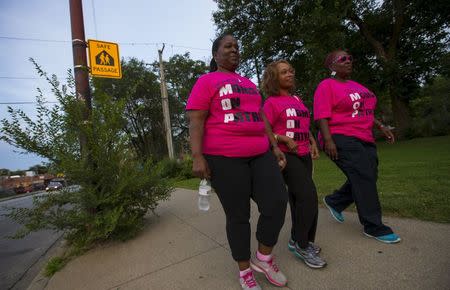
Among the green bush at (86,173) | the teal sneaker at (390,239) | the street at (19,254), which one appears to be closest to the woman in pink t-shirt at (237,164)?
the teal sneaker at (390,239)

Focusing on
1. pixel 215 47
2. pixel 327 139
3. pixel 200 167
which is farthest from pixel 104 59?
pixel 327 139

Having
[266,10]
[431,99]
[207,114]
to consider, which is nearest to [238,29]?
[266,10]

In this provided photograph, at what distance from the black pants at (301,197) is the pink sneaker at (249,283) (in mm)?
564

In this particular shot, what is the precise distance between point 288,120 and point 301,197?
66cm

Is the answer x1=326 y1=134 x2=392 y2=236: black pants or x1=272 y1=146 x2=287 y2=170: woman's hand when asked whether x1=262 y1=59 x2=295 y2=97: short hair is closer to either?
x1=272 y1=146 x2=287 y2=170: woman's hand

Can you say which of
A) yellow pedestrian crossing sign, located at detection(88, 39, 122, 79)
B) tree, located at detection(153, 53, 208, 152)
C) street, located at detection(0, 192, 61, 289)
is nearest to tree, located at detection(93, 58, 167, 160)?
tree, located at detection(153, 53, 208, 152)

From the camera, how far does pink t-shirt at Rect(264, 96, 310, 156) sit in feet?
9.09

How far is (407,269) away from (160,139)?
35.7 meters

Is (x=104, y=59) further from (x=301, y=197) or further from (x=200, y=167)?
(x=301, y=197)

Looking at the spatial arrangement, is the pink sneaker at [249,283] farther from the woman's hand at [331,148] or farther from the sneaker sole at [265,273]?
the woman's hand at [331,148]

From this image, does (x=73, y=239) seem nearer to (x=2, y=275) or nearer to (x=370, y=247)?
(x=2, y=275)

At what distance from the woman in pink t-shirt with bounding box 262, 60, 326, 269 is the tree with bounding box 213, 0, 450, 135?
14080 mm

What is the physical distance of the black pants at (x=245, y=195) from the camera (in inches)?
88.4

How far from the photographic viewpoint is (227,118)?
227 cm
